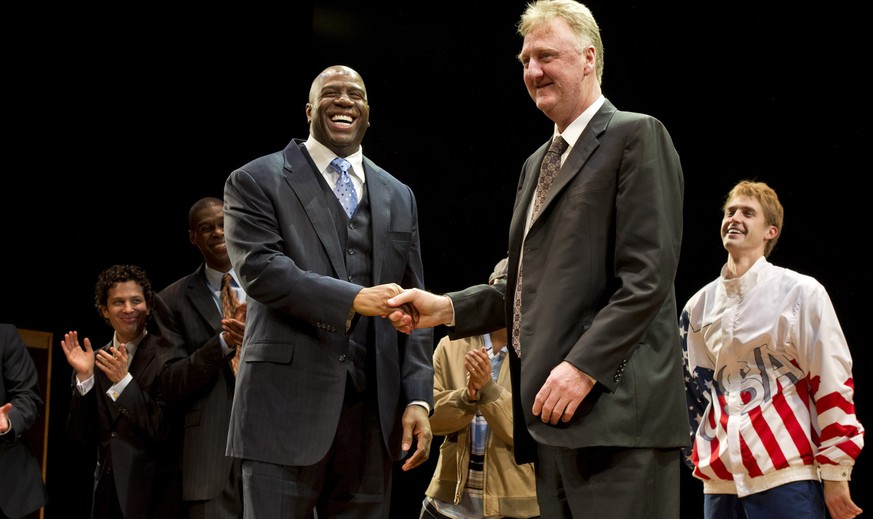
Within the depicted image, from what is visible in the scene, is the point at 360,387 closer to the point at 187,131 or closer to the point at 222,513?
the point at 222,513

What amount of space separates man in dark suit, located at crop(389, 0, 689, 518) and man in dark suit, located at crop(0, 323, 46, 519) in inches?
125

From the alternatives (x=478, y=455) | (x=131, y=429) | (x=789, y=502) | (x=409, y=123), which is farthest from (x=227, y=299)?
(x=789, y=502)

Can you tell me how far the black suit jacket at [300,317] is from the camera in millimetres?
2188

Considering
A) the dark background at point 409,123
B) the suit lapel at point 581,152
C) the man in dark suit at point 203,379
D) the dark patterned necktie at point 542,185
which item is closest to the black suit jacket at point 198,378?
the man in dark suit at point 203,379

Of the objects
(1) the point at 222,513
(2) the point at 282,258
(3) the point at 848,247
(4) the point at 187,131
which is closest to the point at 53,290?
(4) the point at 187,131

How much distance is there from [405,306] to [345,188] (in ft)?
1.37

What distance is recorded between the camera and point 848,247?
4.32 metres

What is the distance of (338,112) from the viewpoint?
2.50 m

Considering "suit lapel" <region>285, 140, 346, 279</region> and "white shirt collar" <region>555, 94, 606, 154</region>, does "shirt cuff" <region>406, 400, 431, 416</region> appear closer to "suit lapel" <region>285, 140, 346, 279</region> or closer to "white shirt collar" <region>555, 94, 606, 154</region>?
"suit lapel" <region>285, 140, 346, 279</region>

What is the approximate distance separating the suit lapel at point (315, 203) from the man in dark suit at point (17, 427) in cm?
263

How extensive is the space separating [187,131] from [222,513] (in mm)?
3104

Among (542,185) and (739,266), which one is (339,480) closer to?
(542,185)

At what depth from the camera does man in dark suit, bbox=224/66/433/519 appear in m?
2.19

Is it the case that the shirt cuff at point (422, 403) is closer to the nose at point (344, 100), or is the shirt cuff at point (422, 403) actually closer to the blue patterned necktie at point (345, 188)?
the blue patterned necktie at point (345, 188)
